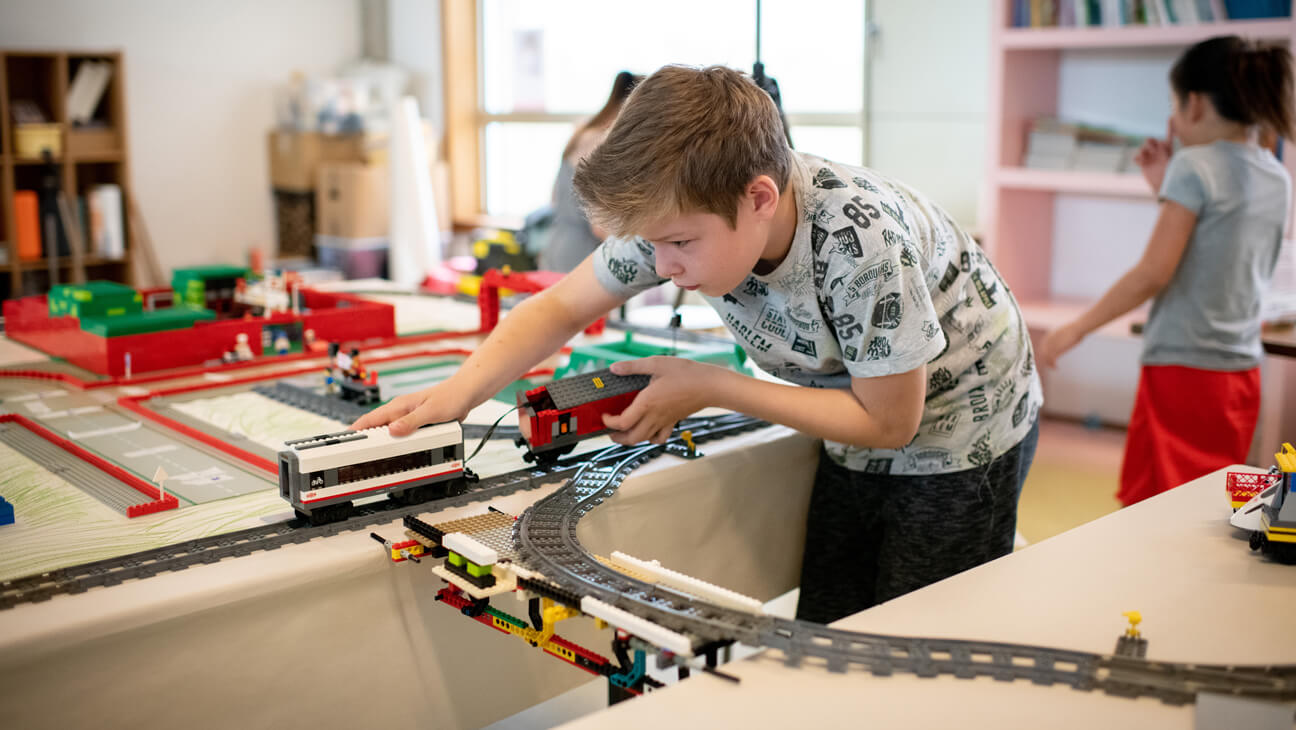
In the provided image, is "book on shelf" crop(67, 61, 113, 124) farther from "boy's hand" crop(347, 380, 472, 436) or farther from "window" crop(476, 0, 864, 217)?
"boy's hand" crop(347, 380, 472, 436)

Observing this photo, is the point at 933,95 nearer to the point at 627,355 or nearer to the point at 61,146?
the point at 627,355

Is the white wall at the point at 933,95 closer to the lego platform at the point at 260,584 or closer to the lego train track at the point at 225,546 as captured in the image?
the lego platform at the point at 260,584

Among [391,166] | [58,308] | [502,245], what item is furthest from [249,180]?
[58,308]

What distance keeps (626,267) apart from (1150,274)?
4.56ft

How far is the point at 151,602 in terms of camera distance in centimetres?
98

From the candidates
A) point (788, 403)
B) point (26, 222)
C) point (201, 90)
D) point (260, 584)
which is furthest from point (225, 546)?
point (201, 90)

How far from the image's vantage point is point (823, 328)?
1218mm

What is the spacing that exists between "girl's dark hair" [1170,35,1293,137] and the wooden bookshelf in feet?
13.3

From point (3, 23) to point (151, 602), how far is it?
4555 mm

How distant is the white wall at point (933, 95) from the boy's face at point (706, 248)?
9.88 feet

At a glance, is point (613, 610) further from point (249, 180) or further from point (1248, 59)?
point (249, 180)

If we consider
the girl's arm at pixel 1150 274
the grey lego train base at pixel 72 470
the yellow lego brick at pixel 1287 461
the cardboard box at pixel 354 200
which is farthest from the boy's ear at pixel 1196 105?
the cardboard box at pixel 354 200

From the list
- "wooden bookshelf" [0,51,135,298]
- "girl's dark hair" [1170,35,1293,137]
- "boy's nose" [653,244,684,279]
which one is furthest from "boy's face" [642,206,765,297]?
"wooden bookshelf" [0,51,135,298]

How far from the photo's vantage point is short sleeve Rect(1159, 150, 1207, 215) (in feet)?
7.29
